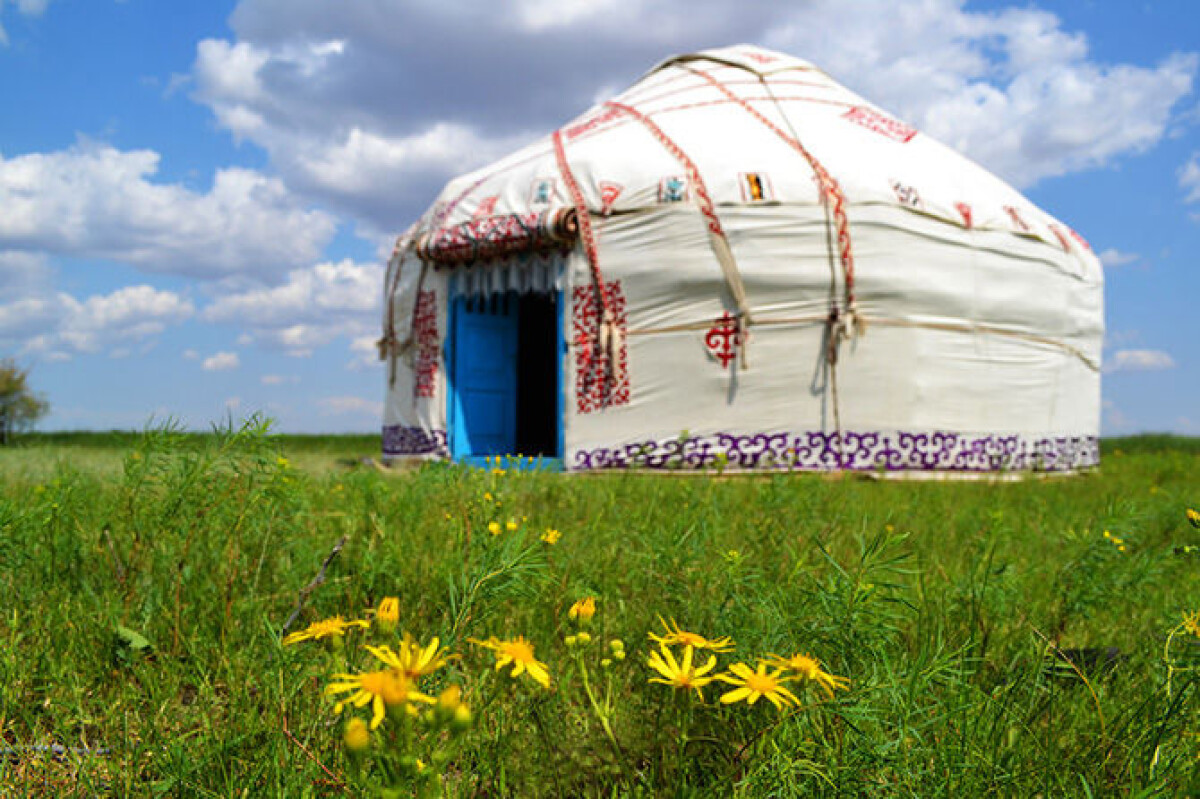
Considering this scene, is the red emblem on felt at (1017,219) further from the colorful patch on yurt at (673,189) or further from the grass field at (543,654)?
the grass field at (543,654)

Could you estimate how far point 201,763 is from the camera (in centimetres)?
84

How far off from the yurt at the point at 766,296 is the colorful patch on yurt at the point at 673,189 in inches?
0.4

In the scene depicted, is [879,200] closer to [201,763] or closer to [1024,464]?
[1024,464]

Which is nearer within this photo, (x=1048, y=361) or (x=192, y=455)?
(x=192, y=455)

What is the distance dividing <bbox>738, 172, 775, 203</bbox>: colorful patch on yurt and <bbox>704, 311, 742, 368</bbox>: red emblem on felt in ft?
2.83

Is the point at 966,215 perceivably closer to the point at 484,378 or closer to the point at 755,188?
the point at 755,188

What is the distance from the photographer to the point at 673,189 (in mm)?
5938

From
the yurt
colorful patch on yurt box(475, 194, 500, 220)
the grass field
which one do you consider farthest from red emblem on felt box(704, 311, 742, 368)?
the grass field

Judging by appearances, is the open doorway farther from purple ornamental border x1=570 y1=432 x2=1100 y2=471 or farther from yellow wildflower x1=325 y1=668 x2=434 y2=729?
yellow wildflower x1=325 y1=668 x2=434 y2=729

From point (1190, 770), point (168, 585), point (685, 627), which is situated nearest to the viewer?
point (1190, 770)

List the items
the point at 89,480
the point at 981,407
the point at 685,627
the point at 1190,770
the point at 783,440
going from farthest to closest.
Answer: the point at 981,407 → the point at 783,440 → the point at 89,480 → the point at 685,627 → the point at 1190,770

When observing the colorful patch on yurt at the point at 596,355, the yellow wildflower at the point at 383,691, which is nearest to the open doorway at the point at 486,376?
the colorful patch on yurt at the point at 596,355

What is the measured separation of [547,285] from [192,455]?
190 inches

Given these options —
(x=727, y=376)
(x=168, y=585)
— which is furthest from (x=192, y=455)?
(x=727, y=376)
